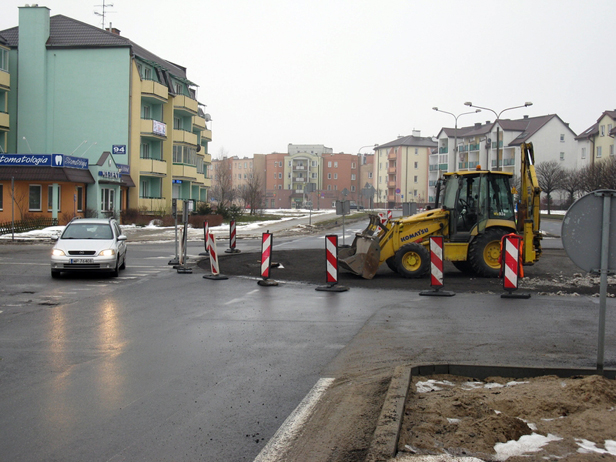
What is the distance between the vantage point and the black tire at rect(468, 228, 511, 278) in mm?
16406

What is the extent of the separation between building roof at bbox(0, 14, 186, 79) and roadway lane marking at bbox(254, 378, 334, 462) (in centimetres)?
4700

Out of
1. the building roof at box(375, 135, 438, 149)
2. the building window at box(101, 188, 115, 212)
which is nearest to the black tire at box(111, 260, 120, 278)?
the building window at box(101, 188, 115, 212)

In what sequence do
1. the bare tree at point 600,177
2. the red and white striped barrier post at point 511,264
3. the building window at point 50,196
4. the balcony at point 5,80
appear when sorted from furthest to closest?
the bare tree at point 600,177 → the balcony at point 5,80 → the building window at point 50,196 → the red and white striped barrier post at point 511,264

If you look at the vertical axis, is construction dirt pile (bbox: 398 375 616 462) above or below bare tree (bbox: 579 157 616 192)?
below

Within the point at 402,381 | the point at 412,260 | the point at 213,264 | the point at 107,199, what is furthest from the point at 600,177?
the point at 402,381

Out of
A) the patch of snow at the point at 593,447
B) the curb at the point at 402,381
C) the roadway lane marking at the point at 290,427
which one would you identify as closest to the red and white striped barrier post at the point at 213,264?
the roadway lane marking at the point at 290,427

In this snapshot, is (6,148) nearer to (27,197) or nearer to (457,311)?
(27,197)

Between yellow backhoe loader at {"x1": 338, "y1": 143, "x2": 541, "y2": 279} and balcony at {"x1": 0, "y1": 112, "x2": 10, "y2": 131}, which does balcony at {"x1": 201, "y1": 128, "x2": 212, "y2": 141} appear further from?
yellow backhoe loader at {"x1": 338, "y1": 143, "x2": 541, "y2": 279}

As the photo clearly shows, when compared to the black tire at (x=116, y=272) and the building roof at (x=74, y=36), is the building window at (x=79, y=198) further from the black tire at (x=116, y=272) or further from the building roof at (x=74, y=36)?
the black tire at (x=116, y=272)

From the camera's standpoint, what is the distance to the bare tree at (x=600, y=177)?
54.9 m

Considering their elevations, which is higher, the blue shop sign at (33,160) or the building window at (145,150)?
the building window at (145,150)

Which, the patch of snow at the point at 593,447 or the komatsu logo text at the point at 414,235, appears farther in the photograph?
the komatsu logo text at the point at 414,235

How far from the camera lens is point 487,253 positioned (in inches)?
654

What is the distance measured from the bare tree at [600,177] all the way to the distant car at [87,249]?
4396cm
